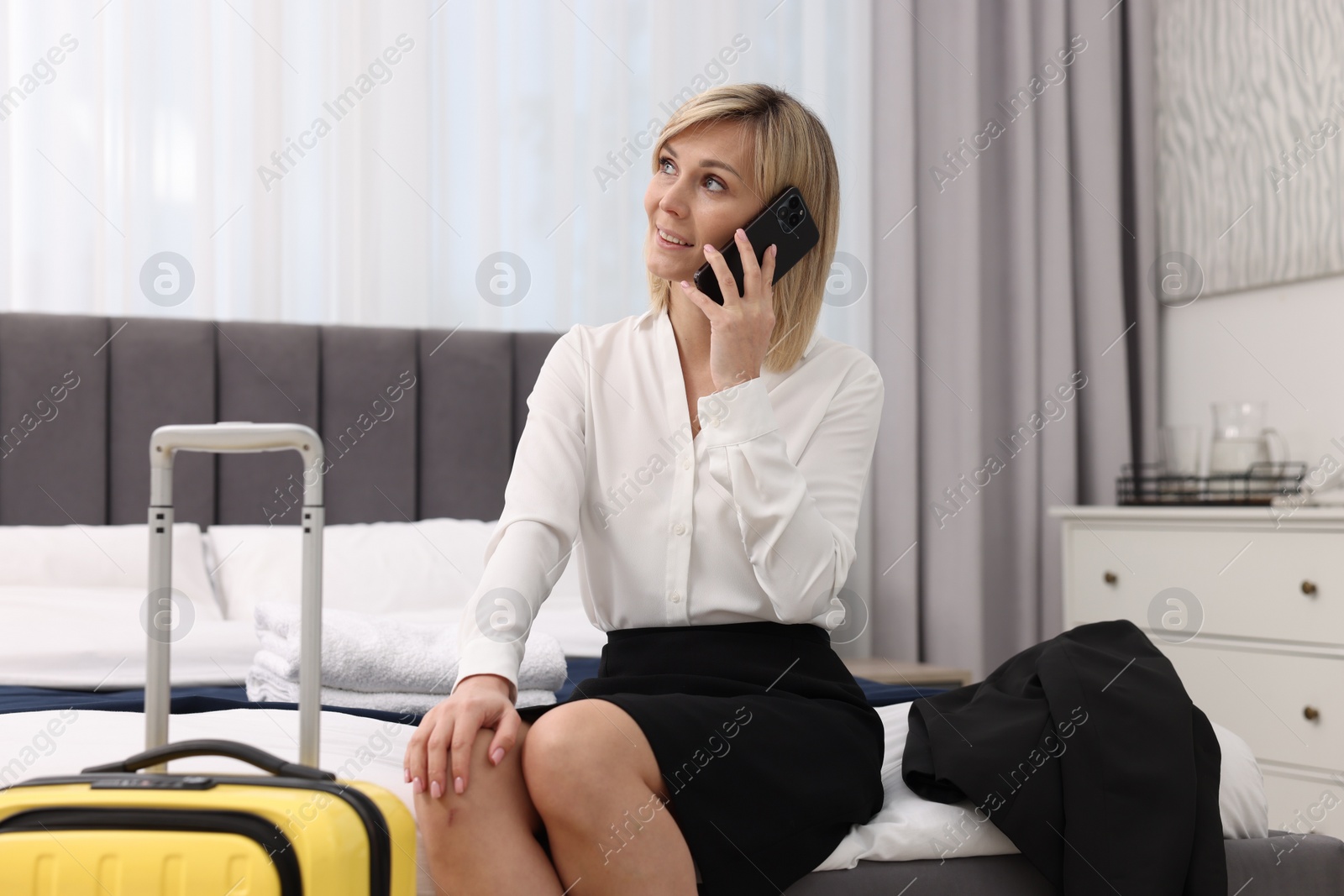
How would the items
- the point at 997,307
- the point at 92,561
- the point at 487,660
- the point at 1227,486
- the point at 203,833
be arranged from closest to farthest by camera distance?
the point at 203,833 → the point at 487,660 → the point at 92,561 → the point at 1227,486 → the point at 997,307

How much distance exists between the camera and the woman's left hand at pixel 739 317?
1.30 m

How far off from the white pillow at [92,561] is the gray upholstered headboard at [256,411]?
0.18 metres

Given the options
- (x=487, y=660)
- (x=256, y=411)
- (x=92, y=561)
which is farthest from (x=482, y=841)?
(x=256, y=411)

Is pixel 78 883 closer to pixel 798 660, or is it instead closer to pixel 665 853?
pixel 665 853

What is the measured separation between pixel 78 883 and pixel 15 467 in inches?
78.6

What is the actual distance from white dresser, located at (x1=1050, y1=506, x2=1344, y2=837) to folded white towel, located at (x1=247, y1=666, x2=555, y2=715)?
1.67 m

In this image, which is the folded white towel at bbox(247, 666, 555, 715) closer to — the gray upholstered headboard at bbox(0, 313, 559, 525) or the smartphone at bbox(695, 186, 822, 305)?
the smartphone at bbox(695, 186, 822, 305)

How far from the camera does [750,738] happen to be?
1.11 m

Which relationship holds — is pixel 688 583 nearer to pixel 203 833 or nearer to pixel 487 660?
pixel 487 660

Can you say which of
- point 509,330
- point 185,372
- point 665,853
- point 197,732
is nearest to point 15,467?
point 185,372

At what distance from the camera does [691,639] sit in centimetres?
129

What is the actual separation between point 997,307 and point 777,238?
2035 millimetres

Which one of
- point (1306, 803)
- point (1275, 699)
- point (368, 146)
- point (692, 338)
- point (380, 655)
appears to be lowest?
point (1306, 803)

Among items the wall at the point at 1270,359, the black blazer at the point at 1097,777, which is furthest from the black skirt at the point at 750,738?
the wall at the point at 1270,359
